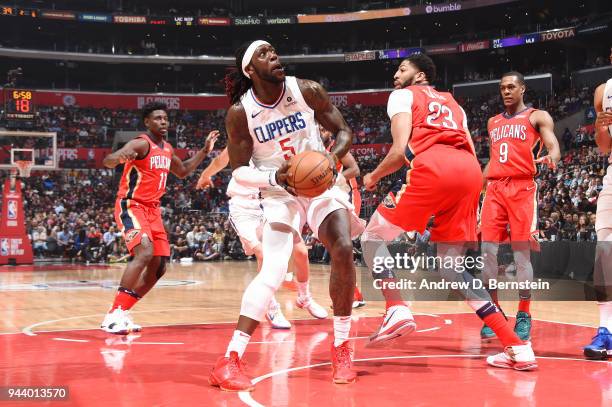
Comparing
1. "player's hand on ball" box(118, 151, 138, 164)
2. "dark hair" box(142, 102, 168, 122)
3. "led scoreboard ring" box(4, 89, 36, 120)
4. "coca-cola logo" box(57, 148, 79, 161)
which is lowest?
"player's hand on ball" box(118, 151, 138, 164)

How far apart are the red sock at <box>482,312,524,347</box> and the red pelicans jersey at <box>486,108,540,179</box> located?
177cm

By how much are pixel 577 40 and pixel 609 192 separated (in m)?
27.9

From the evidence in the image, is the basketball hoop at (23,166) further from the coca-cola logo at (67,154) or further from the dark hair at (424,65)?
the dark hair at (424,65)

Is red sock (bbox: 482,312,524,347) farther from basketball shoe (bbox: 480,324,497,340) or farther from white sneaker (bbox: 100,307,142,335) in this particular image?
white sneaker (bbox: 100,307,142,335)

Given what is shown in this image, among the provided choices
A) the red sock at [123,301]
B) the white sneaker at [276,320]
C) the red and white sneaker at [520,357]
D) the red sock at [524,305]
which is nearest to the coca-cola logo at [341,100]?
the white sneaker at [276,320]

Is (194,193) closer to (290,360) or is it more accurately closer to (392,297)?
(290,360)

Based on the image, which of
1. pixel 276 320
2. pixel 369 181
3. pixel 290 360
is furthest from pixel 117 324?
pixel 369 181

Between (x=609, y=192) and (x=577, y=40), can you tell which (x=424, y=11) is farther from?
(x=609, y=192)

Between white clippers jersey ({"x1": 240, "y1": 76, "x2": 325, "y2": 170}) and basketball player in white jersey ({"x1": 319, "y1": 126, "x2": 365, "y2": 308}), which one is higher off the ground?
white clippers jersey ({"x1": 240, "y1": 76, "x2": 325, "y2": 170})

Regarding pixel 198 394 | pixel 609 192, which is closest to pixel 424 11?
pixel 609 192

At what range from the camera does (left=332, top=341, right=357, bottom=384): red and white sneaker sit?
155 inches

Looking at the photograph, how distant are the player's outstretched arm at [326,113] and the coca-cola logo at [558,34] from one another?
2579 centimetres

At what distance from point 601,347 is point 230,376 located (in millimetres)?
2698

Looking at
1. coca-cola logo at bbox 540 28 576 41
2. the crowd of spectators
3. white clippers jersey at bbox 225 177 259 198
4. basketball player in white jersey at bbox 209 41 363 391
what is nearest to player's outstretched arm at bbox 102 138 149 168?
white clippers jersey at bbox 225 177 259 198
